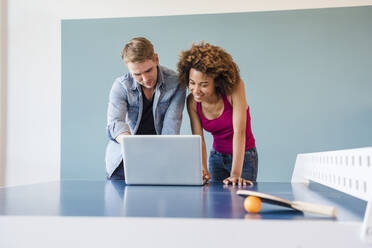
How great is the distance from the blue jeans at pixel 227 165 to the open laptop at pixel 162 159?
62cm

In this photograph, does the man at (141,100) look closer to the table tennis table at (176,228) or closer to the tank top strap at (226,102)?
the tank top strap at (226,102)

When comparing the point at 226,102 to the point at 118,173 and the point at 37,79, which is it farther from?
the point at 37,79

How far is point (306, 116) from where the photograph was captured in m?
3.56

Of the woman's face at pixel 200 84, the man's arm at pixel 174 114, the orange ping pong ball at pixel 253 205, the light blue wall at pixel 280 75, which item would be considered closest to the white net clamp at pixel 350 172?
the orange ping pong ball at pixel 253 205

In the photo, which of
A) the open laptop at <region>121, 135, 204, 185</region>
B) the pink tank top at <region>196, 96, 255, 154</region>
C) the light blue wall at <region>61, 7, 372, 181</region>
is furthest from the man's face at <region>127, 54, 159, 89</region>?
the light blue wall at <region>61, 7, 372, 181</region>

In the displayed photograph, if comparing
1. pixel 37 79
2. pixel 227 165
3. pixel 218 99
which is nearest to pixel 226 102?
pixel 218 99

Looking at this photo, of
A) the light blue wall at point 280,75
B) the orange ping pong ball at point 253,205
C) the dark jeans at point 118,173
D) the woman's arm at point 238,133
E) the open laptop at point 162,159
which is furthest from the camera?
the light blue wall at point 280,75

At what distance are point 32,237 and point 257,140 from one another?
3077 mm

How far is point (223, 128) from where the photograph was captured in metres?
2.00

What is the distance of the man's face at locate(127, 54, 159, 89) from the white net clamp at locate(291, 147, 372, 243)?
855 mm

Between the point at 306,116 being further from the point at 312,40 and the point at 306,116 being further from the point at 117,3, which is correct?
the point at 117,3

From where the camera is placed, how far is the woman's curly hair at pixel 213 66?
179 centimetres

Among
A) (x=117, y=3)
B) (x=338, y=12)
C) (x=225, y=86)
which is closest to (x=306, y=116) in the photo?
(x=338, y=12)

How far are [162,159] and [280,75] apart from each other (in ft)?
7.99
